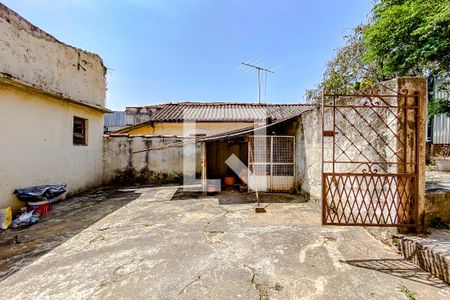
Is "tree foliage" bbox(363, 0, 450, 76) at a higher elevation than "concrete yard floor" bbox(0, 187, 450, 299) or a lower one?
higher

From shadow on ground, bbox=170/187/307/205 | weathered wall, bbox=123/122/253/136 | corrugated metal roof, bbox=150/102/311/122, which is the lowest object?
shadow on ground, bbox=170/187/307/205

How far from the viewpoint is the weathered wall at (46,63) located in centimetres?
507

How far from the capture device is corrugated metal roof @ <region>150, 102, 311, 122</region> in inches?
482

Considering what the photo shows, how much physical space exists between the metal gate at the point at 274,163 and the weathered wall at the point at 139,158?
337cm

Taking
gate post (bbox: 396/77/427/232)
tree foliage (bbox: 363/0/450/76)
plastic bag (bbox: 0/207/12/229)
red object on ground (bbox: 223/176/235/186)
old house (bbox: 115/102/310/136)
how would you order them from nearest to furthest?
gate post (bbox: 396/77/427/232), plastic bag (bbox: 0/207/12/229), tree foliage (bbox: 363/0/450/76), red object on ground (bbox: 223/176/235/186), old house (bbox: 115/102/310/136)

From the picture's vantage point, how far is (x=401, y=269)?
9.15 ft

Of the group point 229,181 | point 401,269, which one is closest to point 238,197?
point 229,181

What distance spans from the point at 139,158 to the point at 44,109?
4063 mm

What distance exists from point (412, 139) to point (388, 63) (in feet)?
18.0

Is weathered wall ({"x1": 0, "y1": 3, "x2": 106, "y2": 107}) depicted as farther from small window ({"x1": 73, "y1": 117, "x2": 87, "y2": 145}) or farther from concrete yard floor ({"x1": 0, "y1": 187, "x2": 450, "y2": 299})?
concrete yard floor ({"x1": 0, "y1": 187, "x2": 450, "y2": 299})

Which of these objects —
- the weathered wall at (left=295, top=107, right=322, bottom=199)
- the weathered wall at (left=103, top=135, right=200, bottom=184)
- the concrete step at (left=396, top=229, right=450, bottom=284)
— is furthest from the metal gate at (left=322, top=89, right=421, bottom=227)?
the weathered wall at (left=103, top=135, right=200, bottom=184)

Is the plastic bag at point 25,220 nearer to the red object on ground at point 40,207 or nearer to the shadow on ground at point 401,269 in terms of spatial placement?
the red object on ground at point 40,207

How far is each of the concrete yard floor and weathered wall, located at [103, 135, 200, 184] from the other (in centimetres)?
456

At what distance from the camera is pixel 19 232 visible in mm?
4301
